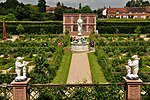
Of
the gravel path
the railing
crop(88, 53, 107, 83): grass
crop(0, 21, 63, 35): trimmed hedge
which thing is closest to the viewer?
the railing

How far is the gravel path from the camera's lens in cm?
1617

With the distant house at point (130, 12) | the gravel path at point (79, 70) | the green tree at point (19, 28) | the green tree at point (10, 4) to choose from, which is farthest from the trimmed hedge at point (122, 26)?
the green tree at point (10, 4)

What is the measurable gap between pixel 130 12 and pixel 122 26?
35863 millimetres

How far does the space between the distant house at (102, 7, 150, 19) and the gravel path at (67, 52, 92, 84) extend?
198 ft

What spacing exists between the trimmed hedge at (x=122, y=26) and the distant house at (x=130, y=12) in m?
33.5

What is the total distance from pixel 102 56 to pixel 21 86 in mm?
12035

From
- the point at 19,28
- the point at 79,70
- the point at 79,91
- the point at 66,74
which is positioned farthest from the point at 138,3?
the point at 79,91

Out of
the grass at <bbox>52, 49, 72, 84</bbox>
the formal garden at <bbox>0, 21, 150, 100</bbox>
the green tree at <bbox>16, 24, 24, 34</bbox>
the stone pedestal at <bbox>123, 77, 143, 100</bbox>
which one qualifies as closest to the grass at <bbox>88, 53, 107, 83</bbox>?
the formal garden at <bbox>0, 21, 150, 100</bbox>

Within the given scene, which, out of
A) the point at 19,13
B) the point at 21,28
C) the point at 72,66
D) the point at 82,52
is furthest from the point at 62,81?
the point at 19,13

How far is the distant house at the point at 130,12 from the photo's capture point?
267ft

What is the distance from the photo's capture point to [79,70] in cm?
1891

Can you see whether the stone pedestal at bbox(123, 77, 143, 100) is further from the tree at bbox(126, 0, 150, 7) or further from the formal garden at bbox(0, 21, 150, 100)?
the tree at bbox(126, 0, 150, 7)

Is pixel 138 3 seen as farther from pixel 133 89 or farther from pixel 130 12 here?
pixel 133 89

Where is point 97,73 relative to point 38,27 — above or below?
below
